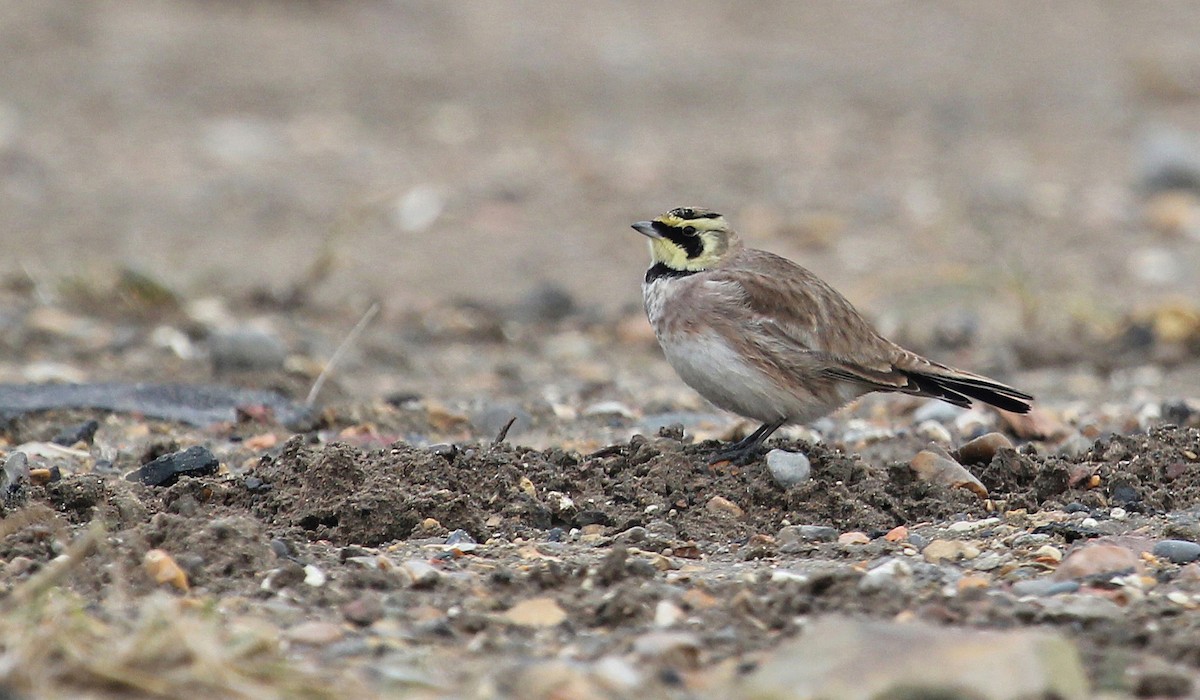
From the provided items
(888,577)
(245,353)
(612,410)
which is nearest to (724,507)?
(888,577)

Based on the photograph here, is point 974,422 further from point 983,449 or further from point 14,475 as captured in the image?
point 14,475

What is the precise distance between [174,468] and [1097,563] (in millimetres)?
2779

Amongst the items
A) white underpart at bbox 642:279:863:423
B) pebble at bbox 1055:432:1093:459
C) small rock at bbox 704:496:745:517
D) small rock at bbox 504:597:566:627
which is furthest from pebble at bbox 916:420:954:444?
small rock at bbox 504:597:566:627

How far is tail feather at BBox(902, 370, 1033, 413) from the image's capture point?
568cm

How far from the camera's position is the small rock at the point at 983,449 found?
18.1 ft

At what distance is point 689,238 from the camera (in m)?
6.14

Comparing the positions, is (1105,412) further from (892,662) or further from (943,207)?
(943,207)

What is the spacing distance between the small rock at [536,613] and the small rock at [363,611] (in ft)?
1.01

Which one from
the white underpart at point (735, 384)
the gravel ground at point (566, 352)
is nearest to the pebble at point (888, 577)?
the gravel ground at point (566, 352)

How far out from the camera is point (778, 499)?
5.16 metres

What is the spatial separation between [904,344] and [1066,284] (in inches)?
76.8

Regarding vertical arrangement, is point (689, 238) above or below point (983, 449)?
above

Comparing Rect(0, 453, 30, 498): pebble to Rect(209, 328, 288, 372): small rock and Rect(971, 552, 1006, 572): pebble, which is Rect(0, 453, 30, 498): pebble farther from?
Rect(971, 552, 1006, 572): pebble

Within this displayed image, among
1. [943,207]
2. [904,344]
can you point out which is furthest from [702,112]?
[904,344]
